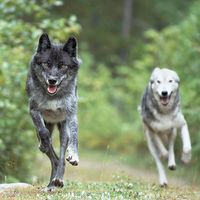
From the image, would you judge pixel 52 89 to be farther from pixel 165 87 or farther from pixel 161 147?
pixel 161 147

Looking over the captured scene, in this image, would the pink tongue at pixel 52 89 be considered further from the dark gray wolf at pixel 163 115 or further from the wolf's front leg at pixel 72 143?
the dark gray wolf at pixel 163 115

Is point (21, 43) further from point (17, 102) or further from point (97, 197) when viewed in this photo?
point (97, 197)

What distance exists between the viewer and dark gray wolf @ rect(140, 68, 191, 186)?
970 cm

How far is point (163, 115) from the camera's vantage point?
389 inches

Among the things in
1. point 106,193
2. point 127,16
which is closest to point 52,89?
point 106,193

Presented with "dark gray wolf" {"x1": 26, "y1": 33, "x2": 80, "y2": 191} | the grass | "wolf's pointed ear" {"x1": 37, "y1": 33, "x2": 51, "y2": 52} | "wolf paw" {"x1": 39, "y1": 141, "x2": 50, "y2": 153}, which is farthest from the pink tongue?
the grass

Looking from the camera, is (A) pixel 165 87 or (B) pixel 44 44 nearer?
(B) pixel 44 44

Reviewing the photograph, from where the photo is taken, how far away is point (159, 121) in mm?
9906

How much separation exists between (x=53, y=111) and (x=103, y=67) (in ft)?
67.4

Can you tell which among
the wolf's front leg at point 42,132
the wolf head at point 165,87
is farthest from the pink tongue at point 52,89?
the wolf head at point 165,87

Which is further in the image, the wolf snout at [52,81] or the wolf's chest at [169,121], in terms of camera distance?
the wolf's chest at [169,121]

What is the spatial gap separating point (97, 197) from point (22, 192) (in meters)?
1.10

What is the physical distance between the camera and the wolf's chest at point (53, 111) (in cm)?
757

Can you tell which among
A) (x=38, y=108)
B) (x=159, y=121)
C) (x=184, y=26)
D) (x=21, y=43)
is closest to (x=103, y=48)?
(x=184, y=26)
